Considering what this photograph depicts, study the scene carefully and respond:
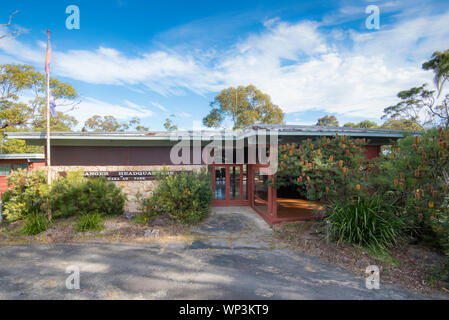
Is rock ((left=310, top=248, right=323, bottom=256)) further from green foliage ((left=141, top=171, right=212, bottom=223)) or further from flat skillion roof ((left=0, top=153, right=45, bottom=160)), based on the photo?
flat skillion roof ((left=0, top=153, right=45, bottom=160))

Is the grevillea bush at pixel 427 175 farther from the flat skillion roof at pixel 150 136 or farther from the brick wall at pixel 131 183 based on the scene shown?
the brick wall at pixel 131 183

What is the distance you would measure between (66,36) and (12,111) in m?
9.03

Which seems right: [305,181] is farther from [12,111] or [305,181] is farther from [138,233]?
[12,111]

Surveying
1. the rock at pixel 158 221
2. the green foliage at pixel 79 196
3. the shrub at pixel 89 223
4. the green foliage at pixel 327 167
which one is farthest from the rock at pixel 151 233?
the green foliage at pixel 327 167

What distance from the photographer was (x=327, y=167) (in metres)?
5.13

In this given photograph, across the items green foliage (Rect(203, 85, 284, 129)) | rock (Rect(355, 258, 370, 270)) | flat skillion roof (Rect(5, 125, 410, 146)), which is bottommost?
rock (Rect(355, 258, 370, 270))

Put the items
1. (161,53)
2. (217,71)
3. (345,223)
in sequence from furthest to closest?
(217,71), (161,53), (345,223)

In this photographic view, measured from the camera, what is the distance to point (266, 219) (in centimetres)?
730

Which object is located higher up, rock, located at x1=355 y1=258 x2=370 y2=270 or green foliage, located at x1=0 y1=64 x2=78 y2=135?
green foliage, located at x1=0 y1=64 x2=78 y2=135

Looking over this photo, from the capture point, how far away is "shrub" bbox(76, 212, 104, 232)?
6184 millimetres

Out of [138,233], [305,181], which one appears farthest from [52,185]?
[305,181]

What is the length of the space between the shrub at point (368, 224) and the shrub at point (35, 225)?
8323 mm

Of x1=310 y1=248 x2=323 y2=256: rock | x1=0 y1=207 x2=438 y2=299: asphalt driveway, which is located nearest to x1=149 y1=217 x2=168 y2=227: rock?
x1=0 y1=207 x2=438 y2=299: asphalt driveway

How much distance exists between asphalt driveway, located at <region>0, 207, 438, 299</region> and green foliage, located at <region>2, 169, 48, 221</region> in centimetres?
177
